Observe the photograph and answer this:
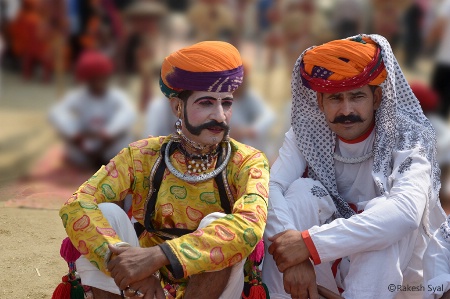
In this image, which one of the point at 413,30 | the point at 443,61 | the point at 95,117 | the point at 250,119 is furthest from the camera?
the point at 413,30

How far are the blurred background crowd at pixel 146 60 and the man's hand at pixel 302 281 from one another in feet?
11.0

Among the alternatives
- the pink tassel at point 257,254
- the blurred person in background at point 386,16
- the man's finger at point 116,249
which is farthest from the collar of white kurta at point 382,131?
the blurred person in background at point 386,16

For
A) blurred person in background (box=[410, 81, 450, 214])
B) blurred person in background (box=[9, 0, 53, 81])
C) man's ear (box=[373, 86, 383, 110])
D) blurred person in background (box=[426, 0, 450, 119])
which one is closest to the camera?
man's ear (box=[373, 86, 383, 110])

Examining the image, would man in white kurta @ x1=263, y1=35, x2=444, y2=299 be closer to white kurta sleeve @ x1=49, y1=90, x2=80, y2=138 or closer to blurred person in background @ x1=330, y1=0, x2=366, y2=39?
white kurta sleeve @ x1=49, y1=90, x2=80, y2=138

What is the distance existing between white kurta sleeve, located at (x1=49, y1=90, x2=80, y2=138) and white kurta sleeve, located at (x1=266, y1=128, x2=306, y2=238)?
4095 millimetres

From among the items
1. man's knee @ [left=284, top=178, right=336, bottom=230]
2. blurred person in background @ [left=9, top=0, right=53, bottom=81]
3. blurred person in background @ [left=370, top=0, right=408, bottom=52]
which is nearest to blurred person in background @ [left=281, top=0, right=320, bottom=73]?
blurred person in background @ [left=370, top=0, right=408, bottom=52]

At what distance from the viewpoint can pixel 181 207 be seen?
3.84 meters

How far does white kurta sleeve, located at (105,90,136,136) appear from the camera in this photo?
7.80 m

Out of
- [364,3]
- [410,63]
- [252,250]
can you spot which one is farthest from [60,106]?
[252,250]

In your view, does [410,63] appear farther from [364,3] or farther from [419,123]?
[419,123]

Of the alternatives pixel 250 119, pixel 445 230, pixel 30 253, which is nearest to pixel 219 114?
pixel 445 230

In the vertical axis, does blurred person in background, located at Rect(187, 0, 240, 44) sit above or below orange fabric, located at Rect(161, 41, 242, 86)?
below

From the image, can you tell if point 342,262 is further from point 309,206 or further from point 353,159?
point 353,159

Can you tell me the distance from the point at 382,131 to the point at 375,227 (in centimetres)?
56
